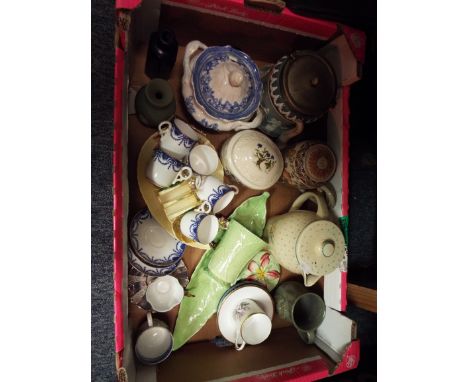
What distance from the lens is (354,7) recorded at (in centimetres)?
107

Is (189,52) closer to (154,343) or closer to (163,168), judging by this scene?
(163,168)

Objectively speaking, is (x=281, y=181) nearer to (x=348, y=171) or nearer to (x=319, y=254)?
(x=348, y=171)

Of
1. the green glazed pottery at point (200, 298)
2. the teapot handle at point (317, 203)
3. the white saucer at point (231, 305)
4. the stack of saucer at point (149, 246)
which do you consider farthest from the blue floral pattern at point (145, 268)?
the teapot handle at point (317, 203)

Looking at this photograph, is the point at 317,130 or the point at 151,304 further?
the point at 317,130

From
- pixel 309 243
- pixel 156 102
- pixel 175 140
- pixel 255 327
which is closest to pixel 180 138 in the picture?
pixel 175 140

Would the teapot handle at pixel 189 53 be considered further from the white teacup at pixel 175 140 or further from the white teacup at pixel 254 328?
the white teacup at pixel 254 328

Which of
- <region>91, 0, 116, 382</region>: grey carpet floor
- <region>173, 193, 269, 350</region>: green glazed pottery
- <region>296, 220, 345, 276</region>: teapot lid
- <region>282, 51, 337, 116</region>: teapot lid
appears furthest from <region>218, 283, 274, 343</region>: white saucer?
<region>282, 51, 337, 116</region>: teapot lid

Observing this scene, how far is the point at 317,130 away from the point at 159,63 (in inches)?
23.6

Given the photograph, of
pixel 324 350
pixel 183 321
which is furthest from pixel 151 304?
pixel 324 350

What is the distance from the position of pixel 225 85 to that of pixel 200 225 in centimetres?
41

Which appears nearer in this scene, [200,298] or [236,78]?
[236,78]

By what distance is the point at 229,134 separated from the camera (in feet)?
3.59

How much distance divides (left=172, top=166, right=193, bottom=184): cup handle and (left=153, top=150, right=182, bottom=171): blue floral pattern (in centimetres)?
4

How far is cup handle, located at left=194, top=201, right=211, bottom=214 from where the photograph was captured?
849 mm
